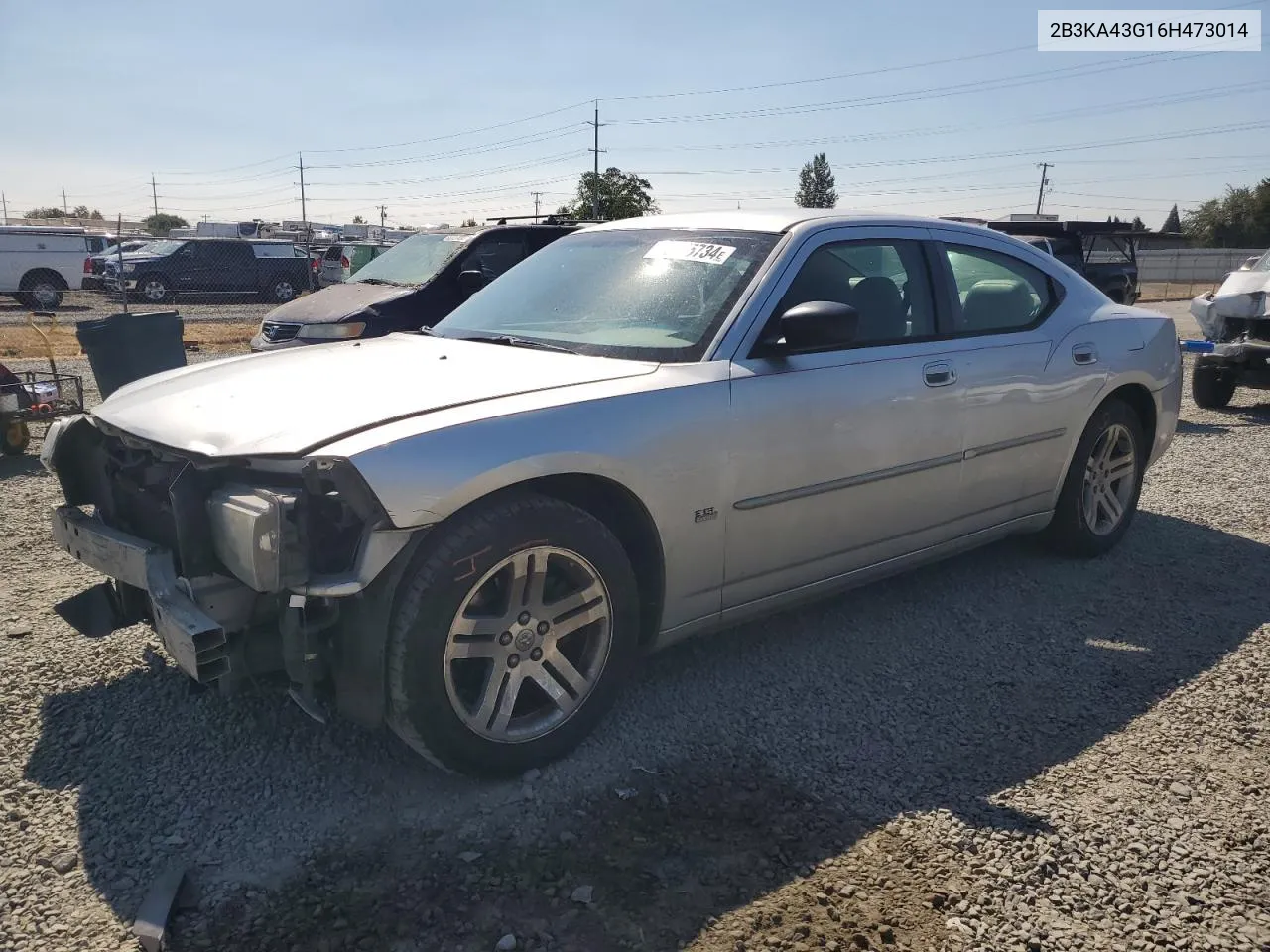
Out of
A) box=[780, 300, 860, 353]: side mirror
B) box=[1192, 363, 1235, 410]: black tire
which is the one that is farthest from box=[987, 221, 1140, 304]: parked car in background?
box=[780, 300, 860, 353]: side mirror

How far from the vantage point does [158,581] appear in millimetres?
2768

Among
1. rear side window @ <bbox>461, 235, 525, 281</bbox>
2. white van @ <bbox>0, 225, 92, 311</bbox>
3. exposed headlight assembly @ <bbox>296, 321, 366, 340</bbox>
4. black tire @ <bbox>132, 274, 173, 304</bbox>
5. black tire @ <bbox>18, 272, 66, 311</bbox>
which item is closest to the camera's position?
exposed headlight assembly @ <bbox>296, 321, 366, 340</bbox>

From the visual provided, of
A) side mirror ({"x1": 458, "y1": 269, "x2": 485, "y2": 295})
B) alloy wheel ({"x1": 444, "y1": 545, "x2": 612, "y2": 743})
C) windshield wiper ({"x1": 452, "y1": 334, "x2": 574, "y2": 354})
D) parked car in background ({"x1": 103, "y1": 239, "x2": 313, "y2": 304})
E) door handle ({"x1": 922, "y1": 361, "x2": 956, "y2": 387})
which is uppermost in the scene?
parked car in background ({"x1": 103, "y1": 239, "x2": 313, "y2": 304})

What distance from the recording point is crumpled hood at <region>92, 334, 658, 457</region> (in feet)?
8.91

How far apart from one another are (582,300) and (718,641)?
1489 mm

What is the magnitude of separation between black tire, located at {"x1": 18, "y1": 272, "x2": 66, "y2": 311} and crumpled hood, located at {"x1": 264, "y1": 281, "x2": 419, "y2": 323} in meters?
14.9

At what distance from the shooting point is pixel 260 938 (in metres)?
2.25

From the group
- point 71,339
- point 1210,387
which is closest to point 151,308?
point 71,339

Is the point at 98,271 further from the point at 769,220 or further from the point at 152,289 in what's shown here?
the point at 769,220

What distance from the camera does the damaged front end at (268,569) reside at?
250 cm

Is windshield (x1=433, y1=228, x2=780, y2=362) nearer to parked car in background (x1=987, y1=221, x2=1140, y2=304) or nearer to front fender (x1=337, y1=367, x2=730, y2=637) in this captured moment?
front fender (x1=337, y1=367, x2=730, y2=637)

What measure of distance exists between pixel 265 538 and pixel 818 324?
188cm

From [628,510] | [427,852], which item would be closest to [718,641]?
[628,510]

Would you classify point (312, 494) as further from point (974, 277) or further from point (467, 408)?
point (974, 277)
